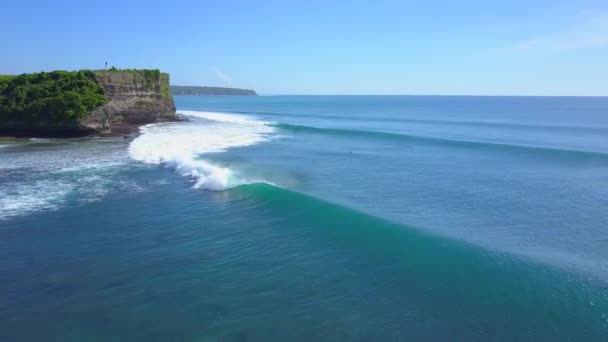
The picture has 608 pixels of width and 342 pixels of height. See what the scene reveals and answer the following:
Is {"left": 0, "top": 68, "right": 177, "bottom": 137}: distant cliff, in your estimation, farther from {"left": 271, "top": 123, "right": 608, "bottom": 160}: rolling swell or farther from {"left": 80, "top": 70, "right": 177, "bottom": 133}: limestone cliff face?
{"left": 271, "top": 123, "right": 608, "bottom": 160}: rolling swell

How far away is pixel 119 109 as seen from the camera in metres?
43.7

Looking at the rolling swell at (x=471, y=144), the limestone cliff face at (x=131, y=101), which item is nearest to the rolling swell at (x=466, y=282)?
the rolling swell at (x=471, y=144)

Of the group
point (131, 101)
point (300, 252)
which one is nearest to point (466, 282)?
point (300, 252)

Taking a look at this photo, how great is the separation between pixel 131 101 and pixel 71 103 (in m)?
9.02

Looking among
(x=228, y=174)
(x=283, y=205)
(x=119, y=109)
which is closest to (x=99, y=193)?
(x=228, y=174)

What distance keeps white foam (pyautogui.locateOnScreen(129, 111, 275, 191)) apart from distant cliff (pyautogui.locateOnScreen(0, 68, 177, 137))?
9.61 feet

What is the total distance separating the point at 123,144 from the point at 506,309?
3052 cm

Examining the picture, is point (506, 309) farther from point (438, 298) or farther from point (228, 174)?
point (228, 174)

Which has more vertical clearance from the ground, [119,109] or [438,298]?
[119,109]

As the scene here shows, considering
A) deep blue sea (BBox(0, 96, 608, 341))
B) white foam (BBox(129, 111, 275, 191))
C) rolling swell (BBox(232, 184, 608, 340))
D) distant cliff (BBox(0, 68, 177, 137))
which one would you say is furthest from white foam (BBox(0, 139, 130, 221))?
rolling swell (BBox(232, 184, 608, 340))

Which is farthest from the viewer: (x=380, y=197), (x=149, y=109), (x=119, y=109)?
(x=149, y=109)

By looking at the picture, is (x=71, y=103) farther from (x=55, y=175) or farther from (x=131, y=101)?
(x=55, y=175)

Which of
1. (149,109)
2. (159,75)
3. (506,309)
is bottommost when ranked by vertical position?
(506,309)

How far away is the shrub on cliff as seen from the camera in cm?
3659
